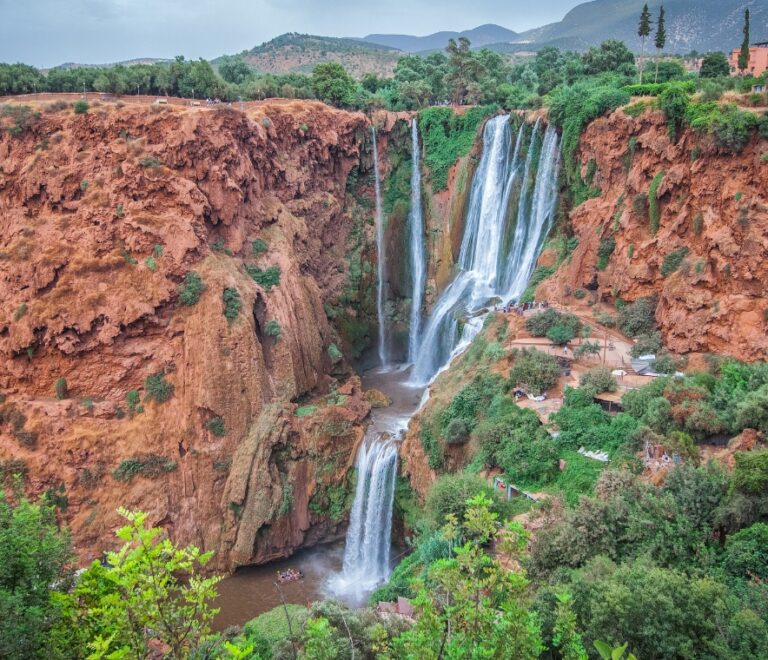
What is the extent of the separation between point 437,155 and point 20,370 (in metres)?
27.5

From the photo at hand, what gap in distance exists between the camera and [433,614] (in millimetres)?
6582

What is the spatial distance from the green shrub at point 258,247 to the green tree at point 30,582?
73.2 ft

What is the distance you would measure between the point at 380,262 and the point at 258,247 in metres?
11.1

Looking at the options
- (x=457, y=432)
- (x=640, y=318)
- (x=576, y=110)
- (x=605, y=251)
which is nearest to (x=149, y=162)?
(x=457, y=432)

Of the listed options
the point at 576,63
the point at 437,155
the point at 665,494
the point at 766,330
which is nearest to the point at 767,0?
A: the point at 576,63

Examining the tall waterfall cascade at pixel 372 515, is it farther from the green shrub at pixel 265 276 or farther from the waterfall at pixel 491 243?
the green shrub at pixel 265 276

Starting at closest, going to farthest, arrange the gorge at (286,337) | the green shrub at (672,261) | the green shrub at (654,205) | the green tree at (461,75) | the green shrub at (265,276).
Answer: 1. the gorge at (286,337)
2. the green shrub at (672,261)
3. the green shrub at (654,205)
4. the green shrub at (265,276)
5. the green tree at (461,75)

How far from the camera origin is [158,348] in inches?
1048

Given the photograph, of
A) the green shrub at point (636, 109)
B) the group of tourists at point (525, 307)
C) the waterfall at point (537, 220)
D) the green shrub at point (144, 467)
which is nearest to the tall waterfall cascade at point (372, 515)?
the green shrub at point (144, 467)

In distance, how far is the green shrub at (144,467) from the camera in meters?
24.7

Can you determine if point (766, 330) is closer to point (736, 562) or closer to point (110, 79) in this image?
point (736, 562)

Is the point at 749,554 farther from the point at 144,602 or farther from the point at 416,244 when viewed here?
the point at 416,244

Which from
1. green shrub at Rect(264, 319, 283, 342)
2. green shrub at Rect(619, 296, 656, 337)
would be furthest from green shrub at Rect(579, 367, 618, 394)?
green shrub at Rect(264, 319, 283, 342)

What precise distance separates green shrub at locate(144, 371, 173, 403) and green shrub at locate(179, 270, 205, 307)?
3395 millimetres
